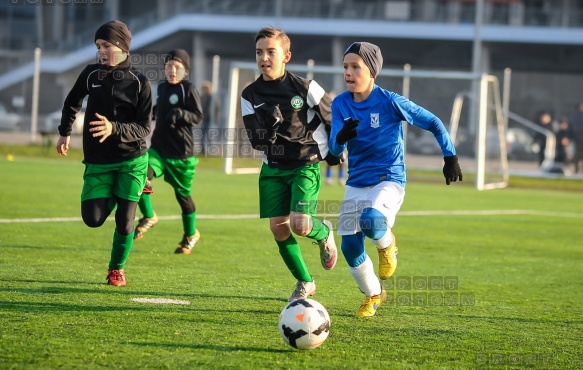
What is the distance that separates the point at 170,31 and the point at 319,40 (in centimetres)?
694

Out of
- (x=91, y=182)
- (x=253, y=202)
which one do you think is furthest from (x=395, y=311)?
(x=253, y=202)

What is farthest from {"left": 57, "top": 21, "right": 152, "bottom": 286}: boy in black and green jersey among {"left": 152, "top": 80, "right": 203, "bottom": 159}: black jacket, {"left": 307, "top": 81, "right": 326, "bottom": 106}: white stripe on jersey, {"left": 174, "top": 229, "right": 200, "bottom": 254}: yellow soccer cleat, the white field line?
the white field line

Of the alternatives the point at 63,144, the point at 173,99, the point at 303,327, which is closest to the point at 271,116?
the point at 63,144

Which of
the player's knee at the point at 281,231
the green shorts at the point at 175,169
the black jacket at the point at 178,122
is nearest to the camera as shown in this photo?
the player's knee at the point at 281,231

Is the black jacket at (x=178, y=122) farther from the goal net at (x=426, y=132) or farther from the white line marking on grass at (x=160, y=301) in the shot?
the goal net at (x=426, y=132)

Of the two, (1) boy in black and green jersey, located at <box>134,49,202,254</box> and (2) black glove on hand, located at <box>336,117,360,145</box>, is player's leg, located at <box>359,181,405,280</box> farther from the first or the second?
(1) boy in black and green jersey, located at <box>134,49,202,254</box>

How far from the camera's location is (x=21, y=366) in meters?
4.78

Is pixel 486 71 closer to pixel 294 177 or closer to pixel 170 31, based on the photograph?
pixel 170 31

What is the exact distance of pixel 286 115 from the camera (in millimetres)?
7109

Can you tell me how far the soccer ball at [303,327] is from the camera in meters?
5.39

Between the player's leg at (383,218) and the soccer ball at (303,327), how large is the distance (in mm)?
1101

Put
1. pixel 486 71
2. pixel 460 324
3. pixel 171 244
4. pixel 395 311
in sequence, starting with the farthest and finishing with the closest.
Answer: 1. pixel 486 71
2. pixel 171 244
3. pixel 395 311
4. pixel 460 324

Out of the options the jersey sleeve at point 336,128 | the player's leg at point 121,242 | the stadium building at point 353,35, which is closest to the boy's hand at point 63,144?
the player's leg at point 121,242

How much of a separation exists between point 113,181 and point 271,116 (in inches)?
53.8
